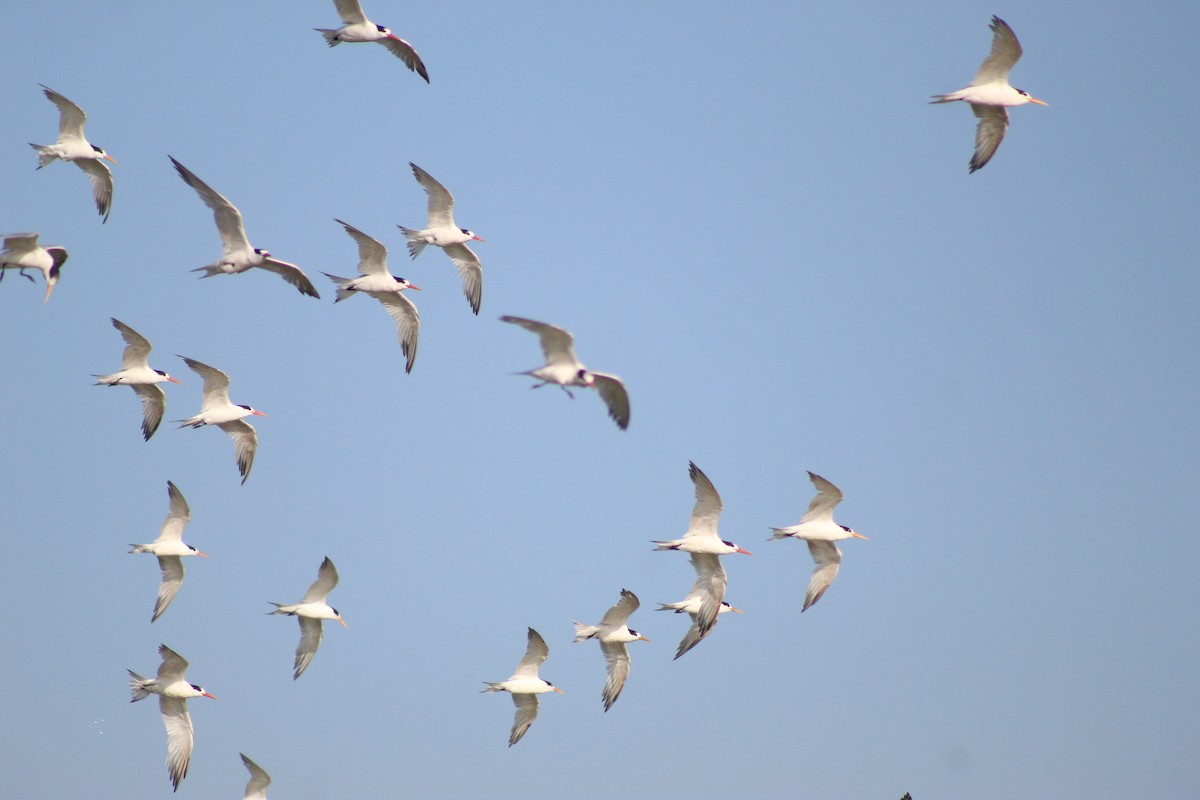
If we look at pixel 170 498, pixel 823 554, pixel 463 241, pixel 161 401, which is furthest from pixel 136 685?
pixel 823 554

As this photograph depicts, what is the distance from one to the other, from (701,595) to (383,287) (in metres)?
8.55

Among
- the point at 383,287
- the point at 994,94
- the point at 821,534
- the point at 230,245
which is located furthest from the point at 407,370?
the point at 994,94

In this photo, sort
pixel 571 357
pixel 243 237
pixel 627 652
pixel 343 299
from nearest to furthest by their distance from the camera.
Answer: pixel 571 357 → pixel 243 237 → pixel 343 299 → pixel 627 652

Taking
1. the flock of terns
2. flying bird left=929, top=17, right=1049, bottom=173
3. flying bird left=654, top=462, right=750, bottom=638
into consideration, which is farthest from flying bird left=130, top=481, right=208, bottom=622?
flying bird left=929, top=17, right=1049, bottom=173

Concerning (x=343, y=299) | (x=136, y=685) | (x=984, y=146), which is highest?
(x=984, y=146)

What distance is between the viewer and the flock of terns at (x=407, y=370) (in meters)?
29.3

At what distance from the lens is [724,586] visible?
3244 cm

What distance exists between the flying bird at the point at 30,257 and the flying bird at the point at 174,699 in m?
7.88

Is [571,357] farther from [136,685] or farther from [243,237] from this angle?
[136,685]

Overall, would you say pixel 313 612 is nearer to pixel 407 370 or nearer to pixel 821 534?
pixel 407 370

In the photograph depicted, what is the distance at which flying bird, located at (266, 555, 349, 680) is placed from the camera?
111 feet

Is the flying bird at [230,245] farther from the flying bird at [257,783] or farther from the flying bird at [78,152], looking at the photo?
the flying bird at [257,783]

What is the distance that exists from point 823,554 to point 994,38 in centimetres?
1049

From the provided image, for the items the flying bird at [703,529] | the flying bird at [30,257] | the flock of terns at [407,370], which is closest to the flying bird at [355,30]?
the flock of terns at [407,370]
